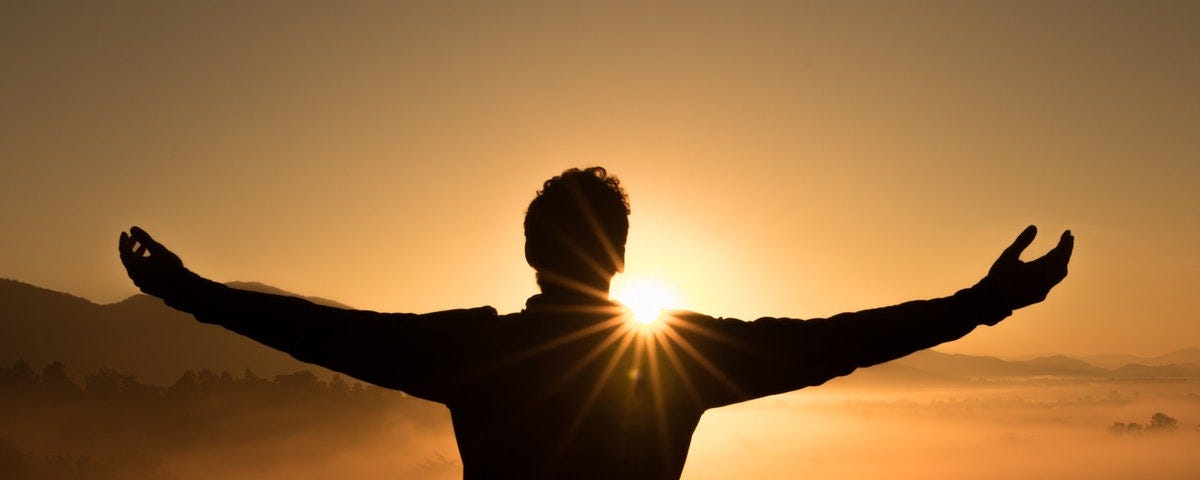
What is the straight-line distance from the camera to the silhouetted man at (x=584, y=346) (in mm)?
3047

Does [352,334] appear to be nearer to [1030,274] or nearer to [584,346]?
[584,346]

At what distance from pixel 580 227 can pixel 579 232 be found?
18 millimetres

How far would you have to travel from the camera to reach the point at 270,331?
3162 millimetres

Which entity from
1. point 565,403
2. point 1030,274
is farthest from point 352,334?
point 1030,274

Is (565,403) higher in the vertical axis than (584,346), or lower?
lower

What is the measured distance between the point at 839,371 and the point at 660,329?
2.15 ft

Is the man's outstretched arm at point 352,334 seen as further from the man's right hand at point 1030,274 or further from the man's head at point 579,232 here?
the man's right hand at point 1030,274

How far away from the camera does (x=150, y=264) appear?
3449mm

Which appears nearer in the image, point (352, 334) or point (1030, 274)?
point (352, 334)

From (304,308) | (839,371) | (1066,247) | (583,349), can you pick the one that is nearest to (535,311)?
(583,349)

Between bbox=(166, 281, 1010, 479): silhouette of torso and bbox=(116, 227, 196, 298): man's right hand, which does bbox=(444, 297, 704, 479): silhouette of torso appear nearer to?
bbox=(166, 281, 1010, 479): silhouette of torso

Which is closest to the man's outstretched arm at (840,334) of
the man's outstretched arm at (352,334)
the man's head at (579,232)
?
the man's head at (579,232)

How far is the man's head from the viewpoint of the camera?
323cm

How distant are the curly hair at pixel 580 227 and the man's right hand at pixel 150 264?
133 centimetres
